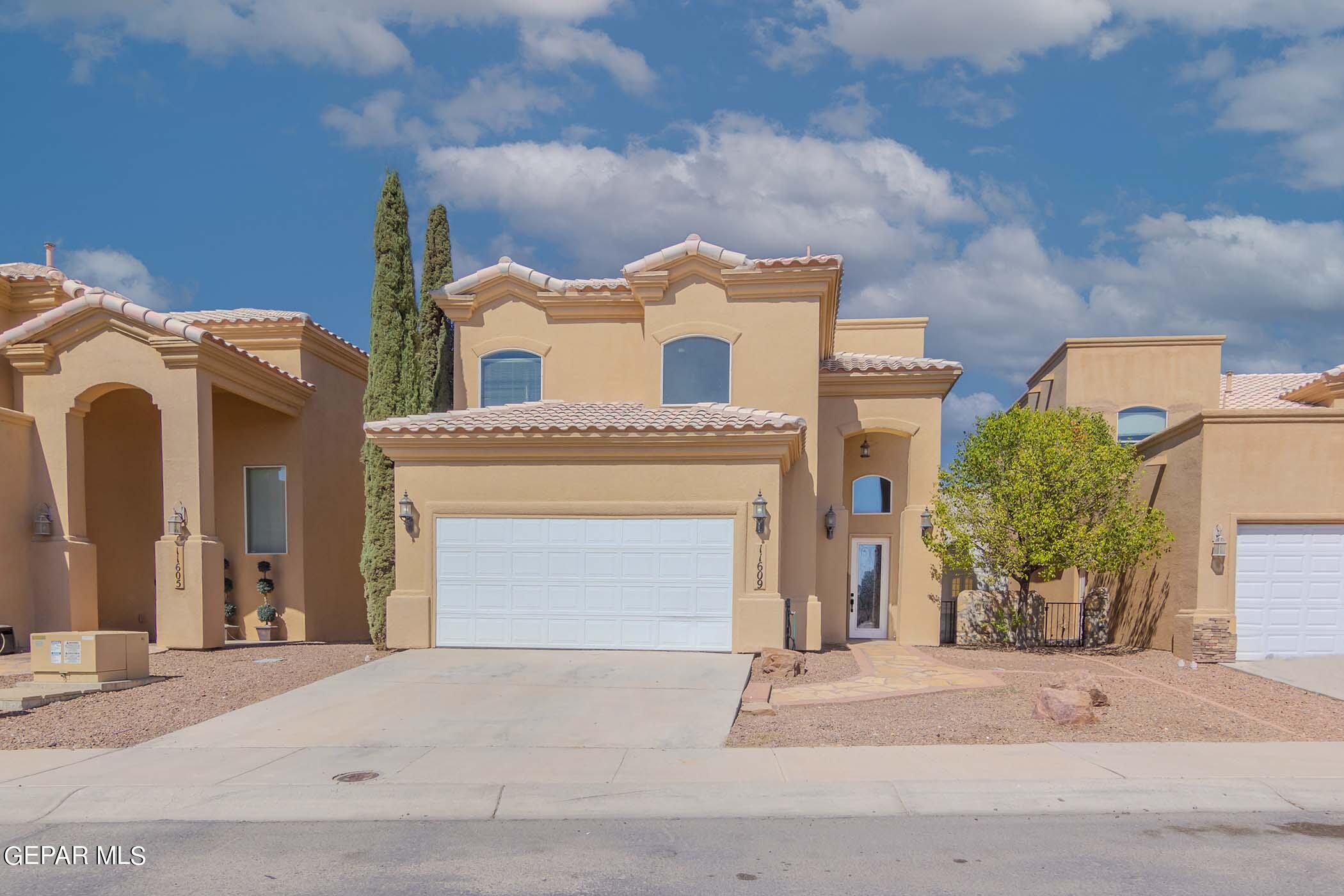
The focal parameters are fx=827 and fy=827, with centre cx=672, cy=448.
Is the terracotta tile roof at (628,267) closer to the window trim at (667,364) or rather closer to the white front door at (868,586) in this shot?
the window trim at (667,364)

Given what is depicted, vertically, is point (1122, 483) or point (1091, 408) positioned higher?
point (1091, 408)

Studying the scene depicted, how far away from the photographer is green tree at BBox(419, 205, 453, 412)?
49.6 ft

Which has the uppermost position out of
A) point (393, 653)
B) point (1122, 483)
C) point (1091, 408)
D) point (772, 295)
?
point (772, 295)

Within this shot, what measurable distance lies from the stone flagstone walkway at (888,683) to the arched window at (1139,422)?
36.8 ft

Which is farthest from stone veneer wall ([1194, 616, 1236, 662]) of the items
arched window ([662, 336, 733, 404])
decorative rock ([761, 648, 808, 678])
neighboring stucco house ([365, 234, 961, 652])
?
arched window ([662, 336, 733, 404])

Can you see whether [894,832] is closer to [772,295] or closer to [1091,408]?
[772,295]

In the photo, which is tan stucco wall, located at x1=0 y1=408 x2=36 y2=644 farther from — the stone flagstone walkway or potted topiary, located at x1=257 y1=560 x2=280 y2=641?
the stone flagstone walkway

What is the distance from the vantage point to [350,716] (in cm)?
899

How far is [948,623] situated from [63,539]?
52.0 ft

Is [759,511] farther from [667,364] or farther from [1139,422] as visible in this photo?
[1139,422]

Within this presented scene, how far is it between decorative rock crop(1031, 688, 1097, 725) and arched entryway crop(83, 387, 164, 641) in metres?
16.0

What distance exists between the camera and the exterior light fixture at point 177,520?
13.4 m

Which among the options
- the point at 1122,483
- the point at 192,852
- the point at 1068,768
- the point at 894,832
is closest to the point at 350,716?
the point at 192,852

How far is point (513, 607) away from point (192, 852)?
7540 millimetres
